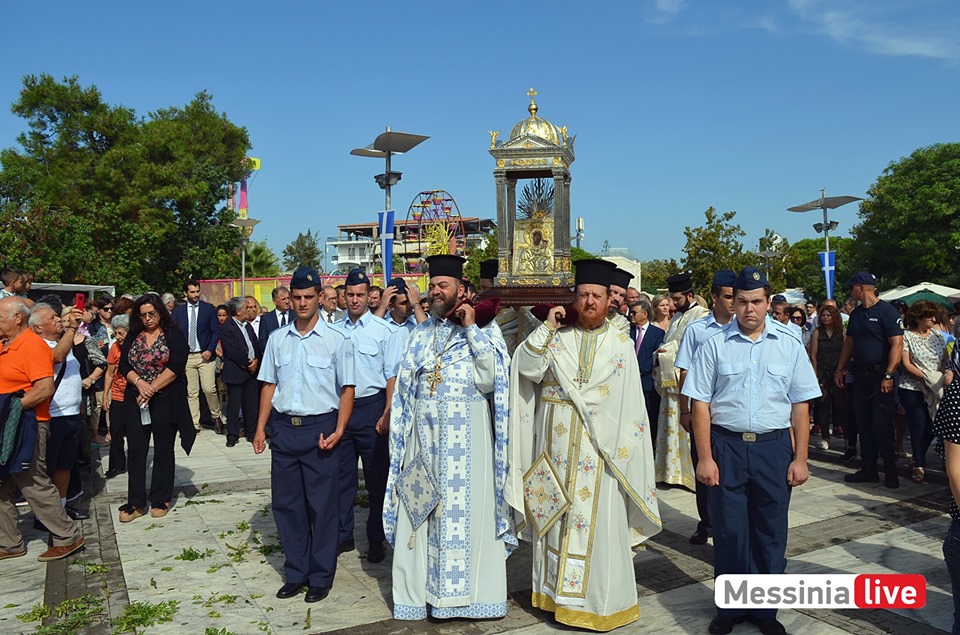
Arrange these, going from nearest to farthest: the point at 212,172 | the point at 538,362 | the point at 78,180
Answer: the point at 538,362 → the point at 78,180 → the point at 212,172

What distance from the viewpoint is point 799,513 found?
22.0 ft

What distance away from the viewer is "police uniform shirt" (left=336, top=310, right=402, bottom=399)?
608cm

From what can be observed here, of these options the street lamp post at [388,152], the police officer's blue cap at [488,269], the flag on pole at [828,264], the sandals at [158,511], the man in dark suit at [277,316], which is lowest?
the sandals at [158,511]

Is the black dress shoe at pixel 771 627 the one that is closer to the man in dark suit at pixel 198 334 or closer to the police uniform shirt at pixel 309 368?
the police uniform shirt at pixel 309 368

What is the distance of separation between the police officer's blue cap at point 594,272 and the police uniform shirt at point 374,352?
6.76 feet

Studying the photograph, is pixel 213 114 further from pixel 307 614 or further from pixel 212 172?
pixel 307 614

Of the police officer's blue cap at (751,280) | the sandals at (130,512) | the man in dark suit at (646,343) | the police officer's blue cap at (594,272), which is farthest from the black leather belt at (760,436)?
the sandals at (130,512)

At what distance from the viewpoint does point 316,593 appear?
4.93 meters

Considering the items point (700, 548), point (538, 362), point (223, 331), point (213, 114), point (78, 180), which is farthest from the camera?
point (213, 114)

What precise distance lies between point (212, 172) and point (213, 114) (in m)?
8.12

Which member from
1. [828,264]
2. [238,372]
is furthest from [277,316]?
[828,264]

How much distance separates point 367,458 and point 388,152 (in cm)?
960

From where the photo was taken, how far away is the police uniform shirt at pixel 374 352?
6.08 meters

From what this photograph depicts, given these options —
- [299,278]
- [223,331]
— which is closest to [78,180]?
[223,331]
